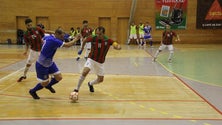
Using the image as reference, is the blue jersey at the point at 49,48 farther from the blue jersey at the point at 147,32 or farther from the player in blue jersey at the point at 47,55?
the blue jersey at the point at 147,32

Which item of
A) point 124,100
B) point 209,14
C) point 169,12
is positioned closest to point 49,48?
point 124,100

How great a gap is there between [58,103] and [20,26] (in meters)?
22.6

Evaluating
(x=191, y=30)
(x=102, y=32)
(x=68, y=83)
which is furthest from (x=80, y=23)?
(x=102, y=32)

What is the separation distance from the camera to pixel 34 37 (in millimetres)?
9820

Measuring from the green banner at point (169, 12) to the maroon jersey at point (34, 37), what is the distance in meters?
19.8

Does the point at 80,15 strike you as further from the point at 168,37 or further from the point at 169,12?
the point at 168,37

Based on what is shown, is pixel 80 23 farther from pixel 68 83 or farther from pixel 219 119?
pixel 219 119

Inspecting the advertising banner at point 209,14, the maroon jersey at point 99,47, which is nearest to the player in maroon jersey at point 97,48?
the maroon jersey at point 99,47

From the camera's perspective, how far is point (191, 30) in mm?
28641

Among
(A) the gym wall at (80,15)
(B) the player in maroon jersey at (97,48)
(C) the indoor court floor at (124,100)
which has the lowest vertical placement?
(C) the indoor court floor at (124,100)

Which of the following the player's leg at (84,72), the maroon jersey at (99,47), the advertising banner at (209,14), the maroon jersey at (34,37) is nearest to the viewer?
the player's leg at (84,72)

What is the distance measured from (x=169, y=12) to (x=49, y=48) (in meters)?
22.5

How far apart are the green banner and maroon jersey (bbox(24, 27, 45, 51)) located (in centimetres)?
1977

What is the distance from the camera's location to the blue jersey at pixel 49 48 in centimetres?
737
